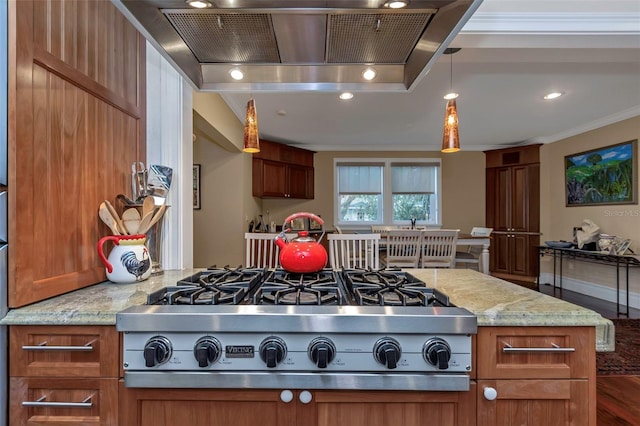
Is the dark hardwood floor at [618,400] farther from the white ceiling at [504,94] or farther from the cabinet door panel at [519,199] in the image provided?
the cabinet door panel at [519,199]

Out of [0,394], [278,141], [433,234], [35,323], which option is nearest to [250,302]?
[35,323]

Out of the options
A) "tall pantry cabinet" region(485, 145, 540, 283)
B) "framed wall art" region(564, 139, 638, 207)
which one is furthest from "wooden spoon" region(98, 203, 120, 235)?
"tall pantry cabinet" region(485, 145, 540, 283)

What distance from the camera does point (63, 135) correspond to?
41.5 inches

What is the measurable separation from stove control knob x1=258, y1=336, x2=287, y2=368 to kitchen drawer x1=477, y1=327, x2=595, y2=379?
534 millimetres

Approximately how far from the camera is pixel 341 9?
946 millimetres

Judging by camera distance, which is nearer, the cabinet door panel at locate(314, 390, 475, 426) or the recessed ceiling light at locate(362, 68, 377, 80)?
the cabinet door panel at locate(314, 390, 475, 426)

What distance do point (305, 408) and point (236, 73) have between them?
126cm

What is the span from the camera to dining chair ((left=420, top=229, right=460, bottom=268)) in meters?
3.29

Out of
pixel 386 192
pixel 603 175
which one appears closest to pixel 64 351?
pixel 386 192

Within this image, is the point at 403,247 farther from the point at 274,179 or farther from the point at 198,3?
the point at 198,3

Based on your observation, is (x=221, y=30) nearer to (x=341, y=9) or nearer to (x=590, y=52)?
(x=341, y=9)

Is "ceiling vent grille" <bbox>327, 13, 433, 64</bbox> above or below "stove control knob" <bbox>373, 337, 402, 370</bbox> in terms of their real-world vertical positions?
above

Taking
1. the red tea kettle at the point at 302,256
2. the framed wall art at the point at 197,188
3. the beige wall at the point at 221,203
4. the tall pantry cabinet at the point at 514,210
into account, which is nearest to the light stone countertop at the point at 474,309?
the red tea kettle at the point at 302,256

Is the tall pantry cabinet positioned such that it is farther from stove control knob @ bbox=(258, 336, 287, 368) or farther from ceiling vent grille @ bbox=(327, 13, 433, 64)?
stove control knob @ bbox=(258, 336, 287, 368)
